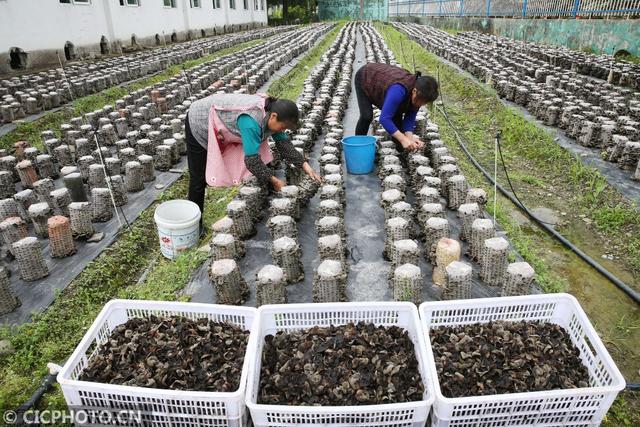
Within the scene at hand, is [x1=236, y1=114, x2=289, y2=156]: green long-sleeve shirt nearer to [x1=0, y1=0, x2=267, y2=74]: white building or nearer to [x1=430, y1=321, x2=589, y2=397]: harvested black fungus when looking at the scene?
[x1=430, y1=321, x2=589, y2=397]: harvested black fungus

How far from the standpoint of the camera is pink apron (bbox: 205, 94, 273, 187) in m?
3.53

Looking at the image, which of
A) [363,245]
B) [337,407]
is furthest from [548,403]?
[363,245]

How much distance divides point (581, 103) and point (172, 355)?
24.7 feet

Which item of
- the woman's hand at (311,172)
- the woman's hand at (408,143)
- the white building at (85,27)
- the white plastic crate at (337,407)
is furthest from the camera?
the white building at (85,27)

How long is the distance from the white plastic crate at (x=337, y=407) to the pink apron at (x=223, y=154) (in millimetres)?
1744

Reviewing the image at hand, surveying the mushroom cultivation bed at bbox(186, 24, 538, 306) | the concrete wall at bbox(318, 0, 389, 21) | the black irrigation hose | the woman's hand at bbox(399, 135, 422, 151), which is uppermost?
the concrete wall at bbox(318, 0, 389, 21)

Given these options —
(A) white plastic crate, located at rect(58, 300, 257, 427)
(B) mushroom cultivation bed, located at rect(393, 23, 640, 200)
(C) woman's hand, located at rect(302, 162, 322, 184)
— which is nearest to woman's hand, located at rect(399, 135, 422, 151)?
(C) woman's hand, located at rect(302, 162, 322, 184)

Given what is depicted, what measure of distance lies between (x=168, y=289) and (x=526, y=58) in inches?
492

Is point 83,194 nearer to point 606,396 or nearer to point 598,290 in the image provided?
point 606,396

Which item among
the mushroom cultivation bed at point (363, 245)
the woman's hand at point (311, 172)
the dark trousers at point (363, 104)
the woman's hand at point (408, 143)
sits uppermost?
the dark trousers at point (363, 104)

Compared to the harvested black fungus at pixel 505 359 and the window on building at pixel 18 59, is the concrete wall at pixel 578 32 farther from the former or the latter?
the window on building at pixel 18 59

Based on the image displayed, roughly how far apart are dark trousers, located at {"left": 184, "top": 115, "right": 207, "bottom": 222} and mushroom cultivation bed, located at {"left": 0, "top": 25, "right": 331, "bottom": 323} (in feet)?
2.69

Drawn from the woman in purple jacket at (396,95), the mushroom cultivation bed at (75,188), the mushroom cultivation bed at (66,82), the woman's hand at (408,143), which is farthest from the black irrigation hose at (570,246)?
the mushroom cultivation bed at (66,82)

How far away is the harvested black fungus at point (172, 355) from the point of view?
6.88 ft
